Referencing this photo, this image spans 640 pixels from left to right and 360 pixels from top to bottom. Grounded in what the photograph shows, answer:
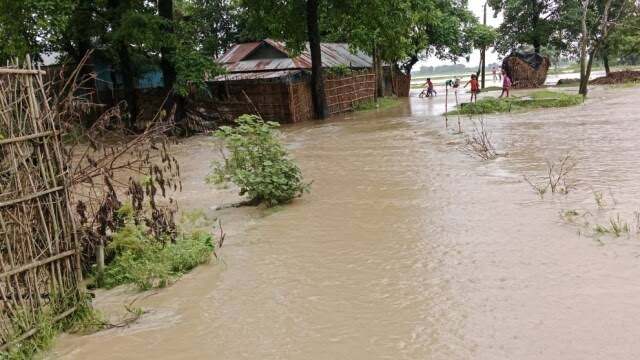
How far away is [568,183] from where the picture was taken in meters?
7.83

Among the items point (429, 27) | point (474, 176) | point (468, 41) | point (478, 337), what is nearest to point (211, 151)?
point (474, 176)

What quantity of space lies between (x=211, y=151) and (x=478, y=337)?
1160 cm

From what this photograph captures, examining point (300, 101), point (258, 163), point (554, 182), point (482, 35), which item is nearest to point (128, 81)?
point (300, 101)

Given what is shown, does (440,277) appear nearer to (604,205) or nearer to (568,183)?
(604,205)

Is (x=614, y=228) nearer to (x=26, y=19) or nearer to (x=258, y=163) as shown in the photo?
(x=258, y=163)

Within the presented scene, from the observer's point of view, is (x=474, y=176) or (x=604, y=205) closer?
(x=604, y=205)

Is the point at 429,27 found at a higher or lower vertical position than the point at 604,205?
higher

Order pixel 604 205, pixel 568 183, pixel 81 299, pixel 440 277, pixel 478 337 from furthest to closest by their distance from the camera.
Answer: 1. pixel 568 183
2. pixel 604 205
3. pixel 440 277
4. pixel 81 299
5. pixel 478 337

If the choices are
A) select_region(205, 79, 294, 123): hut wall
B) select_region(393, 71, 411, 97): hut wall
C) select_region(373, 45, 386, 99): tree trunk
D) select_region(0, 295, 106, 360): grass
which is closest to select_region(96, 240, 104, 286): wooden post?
select_region(0, 295, 106, 360): grass

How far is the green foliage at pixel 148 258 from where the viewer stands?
17.5ft

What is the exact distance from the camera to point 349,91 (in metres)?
24.8

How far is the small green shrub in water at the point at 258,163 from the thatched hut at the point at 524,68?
30.3 meters

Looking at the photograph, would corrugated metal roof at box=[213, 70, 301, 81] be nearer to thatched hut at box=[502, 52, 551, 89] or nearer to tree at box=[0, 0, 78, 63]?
tree at box=[0, 0, 78, 63]

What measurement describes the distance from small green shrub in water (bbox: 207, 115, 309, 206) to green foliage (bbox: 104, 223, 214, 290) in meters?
1.76
